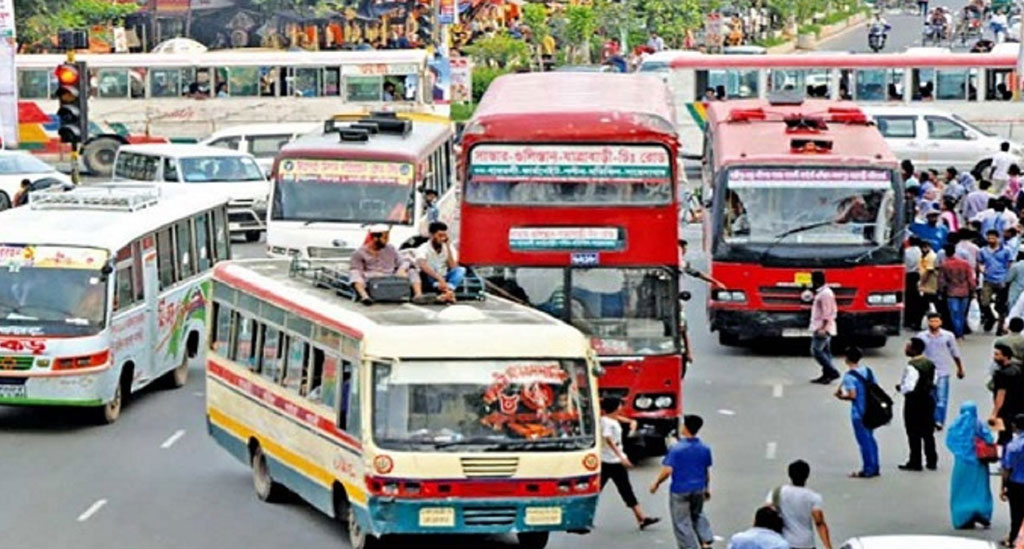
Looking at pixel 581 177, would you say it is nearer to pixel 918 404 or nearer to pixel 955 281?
pixel 918 404

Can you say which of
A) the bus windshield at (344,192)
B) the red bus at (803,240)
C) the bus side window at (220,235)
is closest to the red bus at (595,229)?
the red bus at (803,240)

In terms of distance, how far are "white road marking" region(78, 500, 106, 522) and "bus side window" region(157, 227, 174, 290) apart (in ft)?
20.5

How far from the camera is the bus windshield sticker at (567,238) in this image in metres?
24.4

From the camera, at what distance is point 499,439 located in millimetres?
19266

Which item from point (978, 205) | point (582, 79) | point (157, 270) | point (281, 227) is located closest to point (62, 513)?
point (157, 270)

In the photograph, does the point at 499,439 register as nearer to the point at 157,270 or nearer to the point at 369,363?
the point at 369,363

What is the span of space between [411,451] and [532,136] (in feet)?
21.5

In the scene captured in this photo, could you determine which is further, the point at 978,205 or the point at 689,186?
the point at 689,186

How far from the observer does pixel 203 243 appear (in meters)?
30.9

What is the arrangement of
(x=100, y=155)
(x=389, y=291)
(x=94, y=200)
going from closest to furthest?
(x=389, y=291)
(x=94, y=200)
(x=100, y=155)

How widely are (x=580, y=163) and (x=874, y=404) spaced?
3680 millimetres

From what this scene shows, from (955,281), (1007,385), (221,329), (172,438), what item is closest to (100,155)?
(955,281)

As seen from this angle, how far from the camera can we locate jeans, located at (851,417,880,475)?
23.8 m

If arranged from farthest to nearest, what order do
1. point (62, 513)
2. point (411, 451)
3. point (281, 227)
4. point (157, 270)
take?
point (281, 227), point (157, 270), point (62, 513), point (411, 451)
